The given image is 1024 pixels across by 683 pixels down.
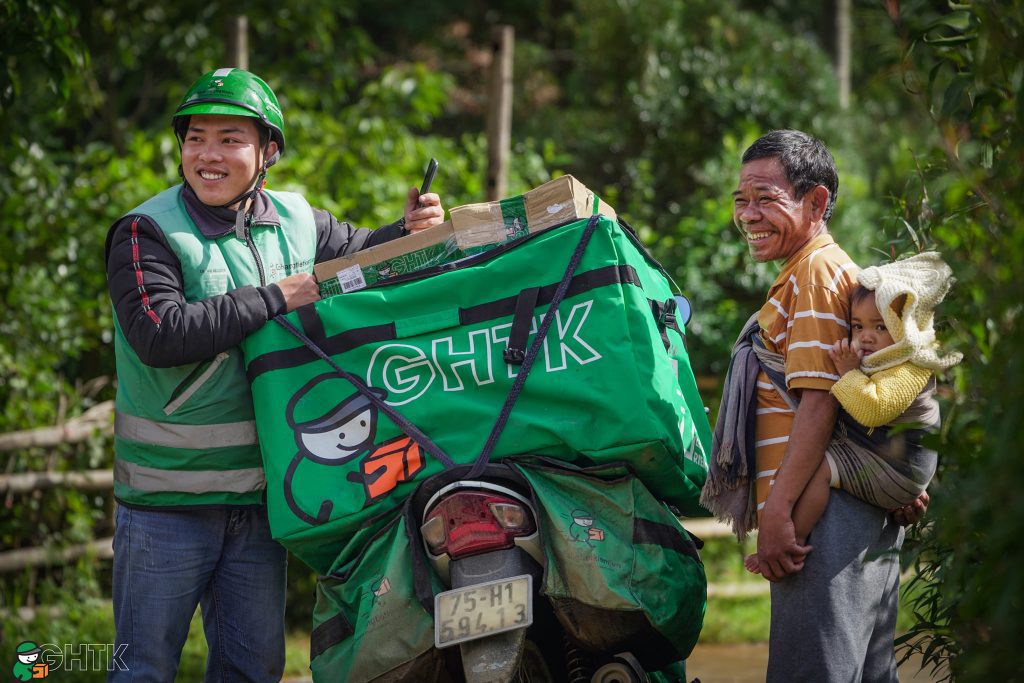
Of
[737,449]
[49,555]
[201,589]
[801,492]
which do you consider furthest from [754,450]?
[49,555]

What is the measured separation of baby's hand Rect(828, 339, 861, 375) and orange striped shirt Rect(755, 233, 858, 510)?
0.02 m

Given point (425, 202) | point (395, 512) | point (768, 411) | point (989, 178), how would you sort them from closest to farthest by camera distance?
point (989, 178)
point (768, 411)
point (395, 512)
point (425, 202)

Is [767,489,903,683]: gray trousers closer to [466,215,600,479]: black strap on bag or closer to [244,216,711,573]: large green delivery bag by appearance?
[244,216,711,573]: large green delivery bag

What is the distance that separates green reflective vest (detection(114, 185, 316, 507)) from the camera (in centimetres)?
349

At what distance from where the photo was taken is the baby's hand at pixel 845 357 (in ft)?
9.72

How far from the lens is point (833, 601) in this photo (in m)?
2.98

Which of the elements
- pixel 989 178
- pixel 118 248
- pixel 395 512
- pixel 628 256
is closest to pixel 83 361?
pixel 118 248

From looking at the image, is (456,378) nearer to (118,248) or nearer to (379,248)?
(379,248)

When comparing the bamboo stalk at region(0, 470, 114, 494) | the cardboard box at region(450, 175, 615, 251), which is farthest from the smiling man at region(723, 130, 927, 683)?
the bamboo stalk at region(0, 470, 114, 494)

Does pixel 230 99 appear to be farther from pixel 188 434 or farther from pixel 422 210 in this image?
pixel 188 434

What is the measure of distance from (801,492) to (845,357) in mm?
378

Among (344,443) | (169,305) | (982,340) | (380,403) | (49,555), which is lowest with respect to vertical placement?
(49,555)

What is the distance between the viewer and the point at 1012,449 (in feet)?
6.82

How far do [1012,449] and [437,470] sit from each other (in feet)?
5.66
